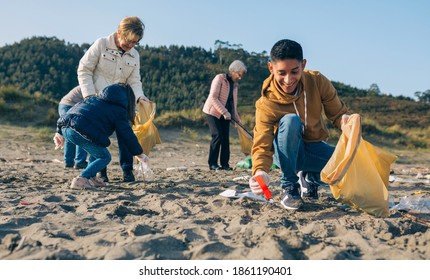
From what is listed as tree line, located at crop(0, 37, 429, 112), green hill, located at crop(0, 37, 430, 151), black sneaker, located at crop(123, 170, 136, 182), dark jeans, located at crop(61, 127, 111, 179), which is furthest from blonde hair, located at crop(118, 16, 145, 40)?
tree line, located at crop(0, 37, 429, 112)

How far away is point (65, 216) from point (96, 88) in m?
2.12

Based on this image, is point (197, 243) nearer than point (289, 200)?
Yes

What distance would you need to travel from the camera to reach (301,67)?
10.5ft

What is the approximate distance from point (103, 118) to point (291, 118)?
1702 mm

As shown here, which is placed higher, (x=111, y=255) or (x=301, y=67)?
(x=301, y=67)

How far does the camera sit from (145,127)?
495 cm

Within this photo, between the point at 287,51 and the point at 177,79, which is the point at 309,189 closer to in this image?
the point at 287,51

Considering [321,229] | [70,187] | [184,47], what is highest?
[184,47]

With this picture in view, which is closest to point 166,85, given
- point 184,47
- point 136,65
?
point 184,47

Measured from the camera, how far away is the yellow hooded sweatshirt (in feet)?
10.9

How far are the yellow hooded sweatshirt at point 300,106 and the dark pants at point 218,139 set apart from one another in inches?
110

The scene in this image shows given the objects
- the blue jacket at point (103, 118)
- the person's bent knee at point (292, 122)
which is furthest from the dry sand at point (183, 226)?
the person's bent knee at point (292, 122)

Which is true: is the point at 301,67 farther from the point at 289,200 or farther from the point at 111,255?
the point at 111,255

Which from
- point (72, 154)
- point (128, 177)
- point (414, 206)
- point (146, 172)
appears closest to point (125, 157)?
point (128, 177)
